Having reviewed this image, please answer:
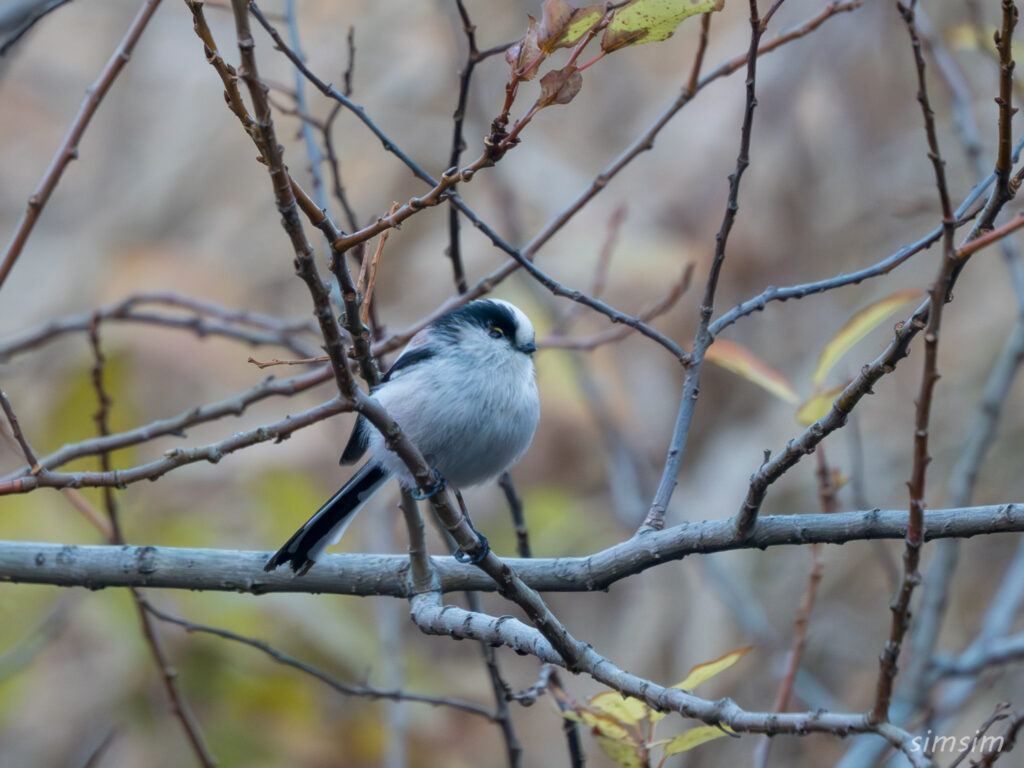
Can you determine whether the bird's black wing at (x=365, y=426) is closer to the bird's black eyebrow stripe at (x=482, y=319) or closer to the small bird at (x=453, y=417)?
the small bird at (x=453, y=417)

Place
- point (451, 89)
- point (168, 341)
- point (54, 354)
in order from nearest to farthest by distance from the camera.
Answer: point (168, 341)
point (54, 354)
point (451, 89)

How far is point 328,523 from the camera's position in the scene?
2.06m

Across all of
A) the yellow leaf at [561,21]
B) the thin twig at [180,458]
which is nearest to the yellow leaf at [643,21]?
the yellow leaf at [561,21]

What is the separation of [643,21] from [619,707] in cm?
105

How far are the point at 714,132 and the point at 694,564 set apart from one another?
2.29 meters

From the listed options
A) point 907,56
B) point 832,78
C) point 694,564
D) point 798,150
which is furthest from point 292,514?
point 907,56

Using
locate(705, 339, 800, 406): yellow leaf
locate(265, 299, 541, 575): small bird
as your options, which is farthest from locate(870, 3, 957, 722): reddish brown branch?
locate(265, 299, 541, 575): small bird

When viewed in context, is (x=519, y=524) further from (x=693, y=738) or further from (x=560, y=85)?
(x=560, y=85)

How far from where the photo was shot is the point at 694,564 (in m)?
3.83

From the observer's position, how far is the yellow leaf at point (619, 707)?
1492 mm

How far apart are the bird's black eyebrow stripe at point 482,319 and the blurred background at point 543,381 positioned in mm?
503

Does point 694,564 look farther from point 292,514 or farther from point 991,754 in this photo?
point 991,754

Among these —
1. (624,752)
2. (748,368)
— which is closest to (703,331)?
(748,368)

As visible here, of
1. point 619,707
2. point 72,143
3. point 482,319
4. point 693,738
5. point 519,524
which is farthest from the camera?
point 482,319
